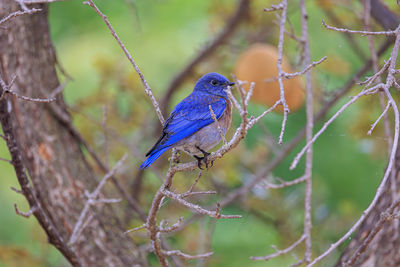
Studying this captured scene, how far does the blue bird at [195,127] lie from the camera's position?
12.7ft

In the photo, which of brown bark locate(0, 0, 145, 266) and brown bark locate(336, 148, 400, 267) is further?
brown bark locate(0, 0, 145, 266)

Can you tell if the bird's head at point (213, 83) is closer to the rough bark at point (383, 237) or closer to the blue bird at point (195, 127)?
the blue bird at point (195, 127)

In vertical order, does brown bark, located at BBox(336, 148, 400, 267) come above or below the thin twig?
below

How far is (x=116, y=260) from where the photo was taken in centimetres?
447

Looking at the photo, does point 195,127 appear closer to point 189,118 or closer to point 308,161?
point 189,118

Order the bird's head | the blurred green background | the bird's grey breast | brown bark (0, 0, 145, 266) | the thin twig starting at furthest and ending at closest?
the blurred green background, the bird's head, brown bark (0, 0, 145, 266), the bird's grey breast, the thin twig

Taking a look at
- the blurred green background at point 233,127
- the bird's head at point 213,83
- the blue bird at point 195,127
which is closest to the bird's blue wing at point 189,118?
the blue bird at point 195,127

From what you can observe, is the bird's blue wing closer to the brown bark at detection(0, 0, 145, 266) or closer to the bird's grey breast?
the bird's grey breast

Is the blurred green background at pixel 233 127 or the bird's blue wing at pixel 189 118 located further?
the blurred green background at pixel 233 127

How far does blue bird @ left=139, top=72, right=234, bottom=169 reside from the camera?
3884mm

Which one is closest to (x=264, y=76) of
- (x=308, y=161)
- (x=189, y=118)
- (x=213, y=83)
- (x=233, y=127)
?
(x=213, y=83)

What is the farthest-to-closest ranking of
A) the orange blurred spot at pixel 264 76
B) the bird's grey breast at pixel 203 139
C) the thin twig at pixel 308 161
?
the orange blurred spot at pixel 264 76 < the bird's grey breast at pixel 203 139 < the thin twig at pixel 308 161

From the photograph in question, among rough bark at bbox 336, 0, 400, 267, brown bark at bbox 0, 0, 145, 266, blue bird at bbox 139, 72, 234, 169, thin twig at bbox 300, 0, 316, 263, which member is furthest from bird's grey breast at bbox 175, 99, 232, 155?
rough bark at bbox 336, 0, 400, 267

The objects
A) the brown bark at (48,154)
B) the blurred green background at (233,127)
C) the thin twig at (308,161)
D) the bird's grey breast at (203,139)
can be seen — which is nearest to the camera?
the thin twig at (308,161)
